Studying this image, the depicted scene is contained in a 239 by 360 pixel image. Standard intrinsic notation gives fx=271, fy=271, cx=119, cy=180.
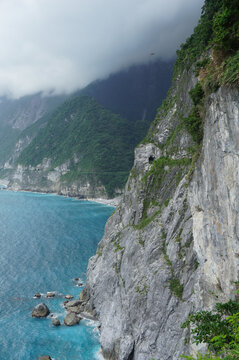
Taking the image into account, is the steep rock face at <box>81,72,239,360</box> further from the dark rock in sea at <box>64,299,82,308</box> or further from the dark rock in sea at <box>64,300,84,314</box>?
the dark rock in sea at <box>64,300,84,314</box>

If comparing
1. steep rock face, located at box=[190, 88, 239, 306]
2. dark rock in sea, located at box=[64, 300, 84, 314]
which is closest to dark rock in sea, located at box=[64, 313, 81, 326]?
dark rock in sea, located at box=[64, 300, 84, 314]

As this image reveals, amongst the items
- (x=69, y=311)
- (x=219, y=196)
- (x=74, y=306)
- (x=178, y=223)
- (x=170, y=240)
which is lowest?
(x=69, y=311)

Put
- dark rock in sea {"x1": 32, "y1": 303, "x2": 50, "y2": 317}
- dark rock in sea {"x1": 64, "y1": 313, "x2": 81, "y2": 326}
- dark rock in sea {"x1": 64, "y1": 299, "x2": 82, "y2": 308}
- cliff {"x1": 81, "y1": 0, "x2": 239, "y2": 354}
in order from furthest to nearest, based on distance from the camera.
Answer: dark rock in sea {"x1": 64, "y1": 299, "x2": 82, "y2": 308}
dark rock in sea {"x1": 32, "y1": 303, "x2": 50, "y2": 317}
dark rock in sea {"x1": 64, "y1": 313, "x2": 81, "y2": 326}
cliff {"x1": 81, "y1": 0, "x2": 239, "y2": 354}

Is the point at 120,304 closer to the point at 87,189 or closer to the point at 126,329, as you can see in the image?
the point at 126,329

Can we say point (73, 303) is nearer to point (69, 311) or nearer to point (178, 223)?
point (69, 311)

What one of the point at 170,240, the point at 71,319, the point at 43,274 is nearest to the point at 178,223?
the point at 170,240

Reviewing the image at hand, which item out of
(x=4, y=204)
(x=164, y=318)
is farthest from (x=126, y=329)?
(x=4, y=204)

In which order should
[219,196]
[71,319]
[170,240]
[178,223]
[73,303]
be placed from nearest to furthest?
1. [219,196]
2. [178,223]
3. [170,240]
4. [71,319]
5. [73,303]
